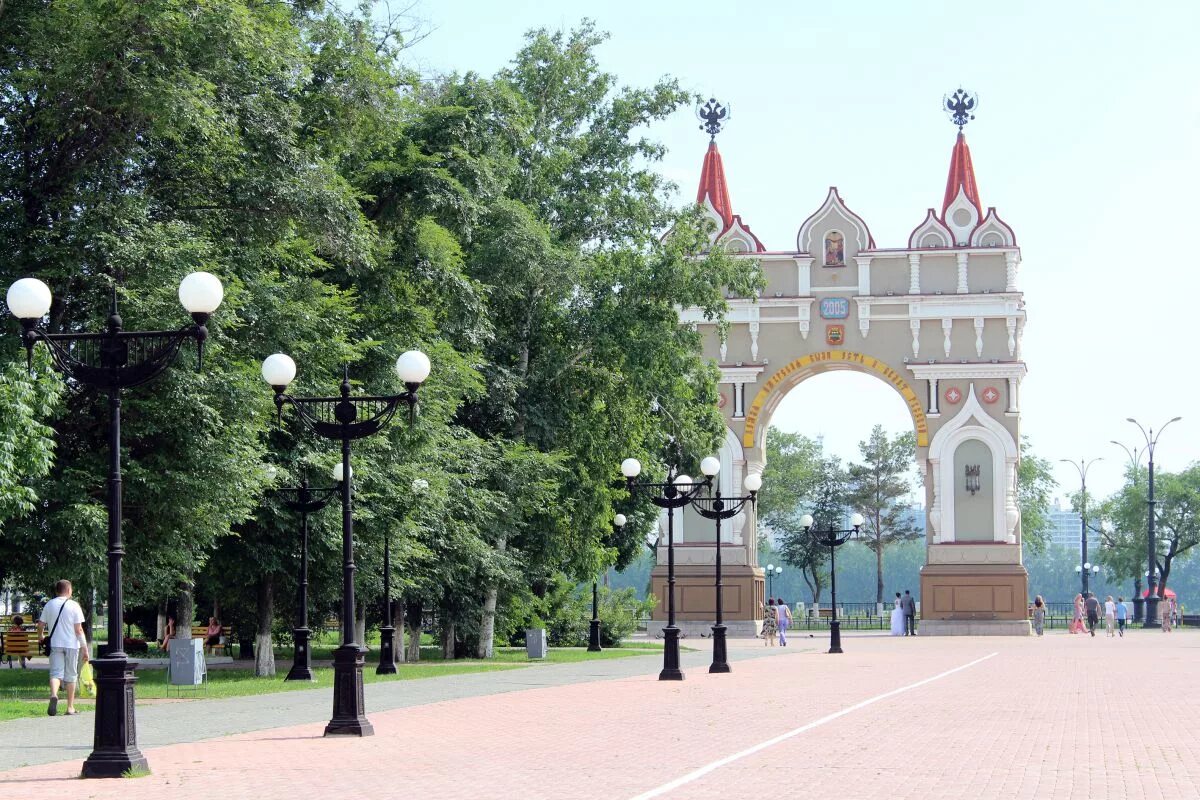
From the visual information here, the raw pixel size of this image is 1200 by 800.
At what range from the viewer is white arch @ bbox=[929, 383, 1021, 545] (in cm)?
5975

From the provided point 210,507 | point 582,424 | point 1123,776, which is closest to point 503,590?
point 582,424

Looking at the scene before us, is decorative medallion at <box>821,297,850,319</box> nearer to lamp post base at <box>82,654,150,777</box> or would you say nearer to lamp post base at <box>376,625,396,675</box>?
lamp post base at <box>376,625,396,675</box>

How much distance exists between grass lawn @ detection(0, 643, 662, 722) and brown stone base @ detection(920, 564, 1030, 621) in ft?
58.3

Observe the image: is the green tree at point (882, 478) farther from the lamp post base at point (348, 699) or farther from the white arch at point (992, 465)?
the lamp post base at point (348, 699)

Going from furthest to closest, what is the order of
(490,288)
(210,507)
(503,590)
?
(503,590) → (490,288) → (210,507)

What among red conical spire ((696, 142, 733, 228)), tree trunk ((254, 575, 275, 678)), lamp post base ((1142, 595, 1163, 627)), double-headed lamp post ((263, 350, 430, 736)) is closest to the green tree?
lamp post base ((1142, 595, 1163, 627))

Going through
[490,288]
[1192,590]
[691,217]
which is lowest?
[1192,590]

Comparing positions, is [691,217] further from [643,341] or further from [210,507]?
[210,507]

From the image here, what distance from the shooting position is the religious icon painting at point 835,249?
62000 millimetres

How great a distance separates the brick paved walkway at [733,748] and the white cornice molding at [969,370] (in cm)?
3426

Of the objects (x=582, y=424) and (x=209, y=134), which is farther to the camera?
(x=582, y=424)

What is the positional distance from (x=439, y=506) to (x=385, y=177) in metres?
Result: 7.27

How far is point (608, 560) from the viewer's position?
46.0 meters

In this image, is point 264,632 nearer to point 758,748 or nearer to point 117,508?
point 117,508
